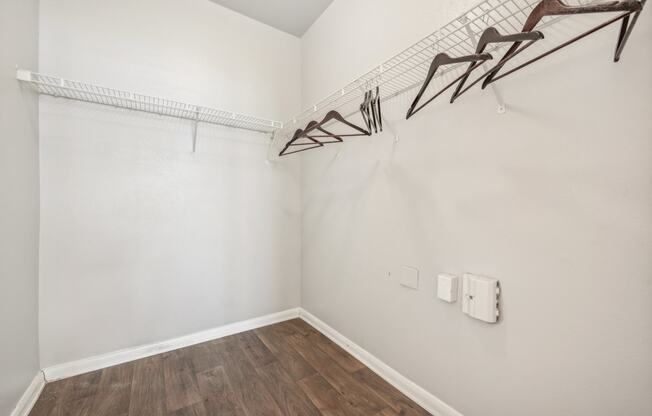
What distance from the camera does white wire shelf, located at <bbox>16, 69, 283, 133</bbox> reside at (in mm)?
1396

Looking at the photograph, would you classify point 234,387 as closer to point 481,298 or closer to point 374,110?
point 481,298

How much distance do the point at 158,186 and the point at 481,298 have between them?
2058 millimetres

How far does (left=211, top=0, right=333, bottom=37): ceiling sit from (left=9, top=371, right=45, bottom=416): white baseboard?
277 cm

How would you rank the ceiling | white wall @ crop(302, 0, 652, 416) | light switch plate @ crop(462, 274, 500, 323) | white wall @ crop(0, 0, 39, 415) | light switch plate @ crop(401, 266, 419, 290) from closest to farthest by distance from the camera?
1. white wall @ crop(302, 0, 652, 416)
2. light switch plate @ crop(462, 274, 500, 323)
3. white wall @ crop(0, 0, 39, 415)
4. light switch plate @ crop(401, 266, 419, 290)
5. the ceiling

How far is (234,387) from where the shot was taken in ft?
4.89

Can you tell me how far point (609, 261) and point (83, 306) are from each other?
8.49 feet

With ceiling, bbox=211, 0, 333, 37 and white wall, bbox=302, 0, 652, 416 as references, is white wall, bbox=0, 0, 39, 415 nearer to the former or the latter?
ceiling, bbox=211, 0, 333, 37

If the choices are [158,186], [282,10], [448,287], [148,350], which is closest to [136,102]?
[158,186]

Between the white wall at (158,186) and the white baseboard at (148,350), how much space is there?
0.04 meters

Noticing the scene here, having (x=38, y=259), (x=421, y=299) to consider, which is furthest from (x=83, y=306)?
(x=421, y=299)

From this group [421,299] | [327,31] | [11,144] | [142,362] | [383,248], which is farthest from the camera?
[327,31]

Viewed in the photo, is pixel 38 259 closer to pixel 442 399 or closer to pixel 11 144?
pixel 11 144

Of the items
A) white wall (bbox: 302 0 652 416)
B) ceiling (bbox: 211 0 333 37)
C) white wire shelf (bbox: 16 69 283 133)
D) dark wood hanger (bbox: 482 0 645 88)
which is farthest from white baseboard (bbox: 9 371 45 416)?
ceiling (bbox: 211 0 333 37)

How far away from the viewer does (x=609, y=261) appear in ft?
2.60
